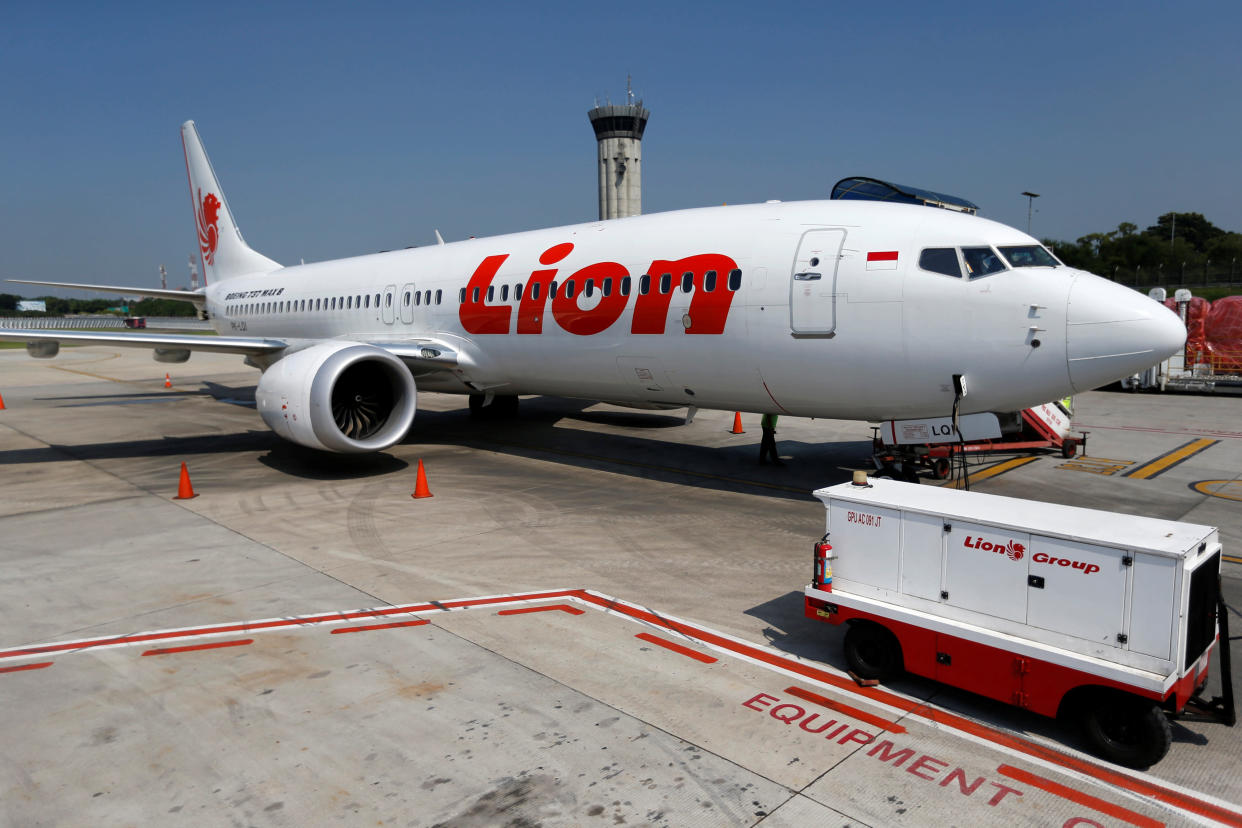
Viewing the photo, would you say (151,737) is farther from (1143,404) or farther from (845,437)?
(1143,404)

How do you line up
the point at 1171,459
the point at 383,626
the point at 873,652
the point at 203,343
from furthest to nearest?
the point at 203,343 → the point at 1171,459 → the point at 383,626 → the point at 873,652

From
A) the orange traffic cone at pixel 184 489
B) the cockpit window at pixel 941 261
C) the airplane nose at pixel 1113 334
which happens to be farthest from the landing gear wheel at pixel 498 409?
the airplane nose at pixel 1113 334

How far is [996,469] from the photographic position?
45.3 feet

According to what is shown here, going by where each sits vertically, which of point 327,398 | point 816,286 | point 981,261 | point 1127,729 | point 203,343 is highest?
point 981,261

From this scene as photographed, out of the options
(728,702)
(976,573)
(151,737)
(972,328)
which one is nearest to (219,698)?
(151,737)

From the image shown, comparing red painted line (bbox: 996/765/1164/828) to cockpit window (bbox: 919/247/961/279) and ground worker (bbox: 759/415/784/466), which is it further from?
ground worker (bbox: 759/415/784/466)

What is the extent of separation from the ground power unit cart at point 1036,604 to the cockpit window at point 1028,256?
184 inches

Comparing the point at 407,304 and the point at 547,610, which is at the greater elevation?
the point at 407,304

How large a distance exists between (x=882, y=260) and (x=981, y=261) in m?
1.16

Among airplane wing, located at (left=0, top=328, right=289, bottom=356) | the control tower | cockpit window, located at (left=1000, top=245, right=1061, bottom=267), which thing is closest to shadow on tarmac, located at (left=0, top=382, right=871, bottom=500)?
airplane wing, located at (left=0, top=328, right=289, bottom=356)

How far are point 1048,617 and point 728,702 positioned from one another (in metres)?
2.21

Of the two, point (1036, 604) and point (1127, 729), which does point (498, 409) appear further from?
point (1127, 729)

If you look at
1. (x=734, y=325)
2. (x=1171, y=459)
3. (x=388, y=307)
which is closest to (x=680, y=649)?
(x=734, y=325)

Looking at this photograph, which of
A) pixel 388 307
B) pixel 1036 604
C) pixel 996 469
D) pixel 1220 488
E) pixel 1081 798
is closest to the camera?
pixel 1081 798
